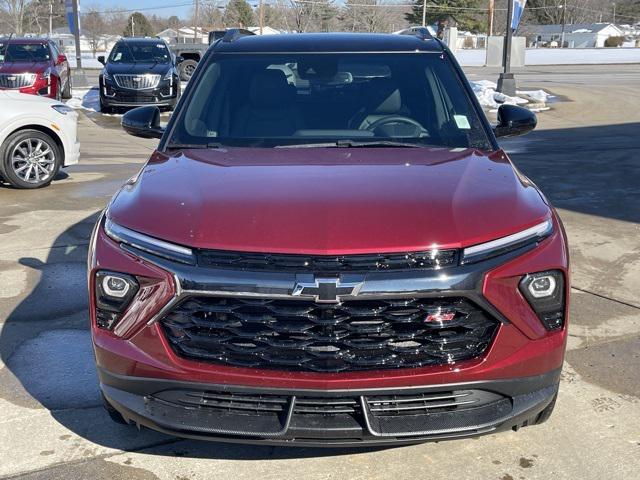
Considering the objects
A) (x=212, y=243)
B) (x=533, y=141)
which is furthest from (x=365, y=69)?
(x=533, y=141)

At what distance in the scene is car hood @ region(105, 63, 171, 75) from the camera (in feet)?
60.1

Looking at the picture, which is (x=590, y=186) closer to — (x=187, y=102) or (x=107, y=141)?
(x=187, y=102)

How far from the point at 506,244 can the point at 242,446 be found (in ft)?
4.85

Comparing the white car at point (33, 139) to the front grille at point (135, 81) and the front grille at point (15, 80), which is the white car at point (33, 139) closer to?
the front grille at point (15, 80)

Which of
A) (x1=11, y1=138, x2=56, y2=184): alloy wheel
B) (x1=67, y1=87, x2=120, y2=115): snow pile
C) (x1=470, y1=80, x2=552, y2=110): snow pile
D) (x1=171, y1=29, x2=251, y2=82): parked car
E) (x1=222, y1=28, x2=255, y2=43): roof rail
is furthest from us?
(x1=171, y1=29, x2=251, y2=82): parked car

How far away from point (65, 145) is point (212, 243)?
24.2 feet

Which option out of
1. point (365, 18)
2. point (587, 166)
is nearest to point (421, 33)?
point (587, 166)

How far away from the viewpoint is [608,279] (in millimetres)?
5781

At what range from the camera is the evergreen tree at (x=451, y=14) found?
267ft

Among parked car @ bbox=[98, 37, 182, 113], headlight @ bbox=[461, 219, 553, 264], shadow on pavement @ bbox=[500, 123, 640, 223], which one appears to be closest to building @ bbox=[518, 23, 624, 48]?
parked car @ bbox=[98, 37, 182, 113]

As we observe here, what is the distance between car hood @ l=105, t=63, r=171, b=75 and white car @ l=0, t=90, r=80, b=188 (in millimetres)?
9165

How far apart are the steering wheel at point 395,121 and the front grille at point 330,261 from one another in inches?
59.9

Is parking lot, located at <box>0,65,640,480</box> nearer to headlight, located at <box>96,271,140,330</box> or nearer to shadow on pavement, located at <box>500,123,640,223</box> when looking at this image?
shadow on pavement, located at <box>500,123,640,223</box>

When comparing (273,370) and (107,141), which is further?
(107,141)
